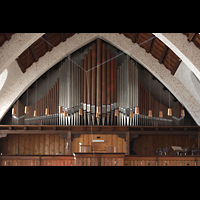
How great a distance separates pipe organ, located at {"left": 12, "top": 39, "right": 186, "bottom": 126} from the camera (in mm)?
15078

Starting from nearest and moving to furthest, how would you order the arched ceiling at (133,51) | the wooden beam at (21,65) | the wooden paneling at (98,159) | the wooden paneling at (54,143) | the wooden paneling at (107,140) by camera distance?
the wooden paneling at (98,159) < the wooden beam at (21,65) < the arched ceiling at (133,51) < the wooden paneling at (107,140) < the wooden paneling at (54,143)

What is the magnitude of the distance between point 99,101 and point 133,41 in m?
3.03

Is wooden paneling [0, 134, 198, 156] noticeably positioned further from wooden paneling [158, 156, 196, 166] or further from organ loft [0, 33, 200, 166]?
wooden paneling [158, 156, 196, 166]

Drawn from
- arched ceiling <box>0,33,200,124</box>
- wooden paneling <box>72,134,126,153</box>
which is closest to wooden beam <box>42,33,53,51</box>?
arched ceiling <box>0,33,200,124</box>

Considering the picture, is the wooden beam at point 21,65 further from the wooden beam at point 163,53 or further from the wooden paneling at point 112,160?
the wooden beam at point 163,53

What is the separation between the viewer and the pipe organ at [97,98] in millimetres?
15078

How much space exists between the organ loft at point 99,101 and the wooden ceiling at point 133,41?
0.14ft

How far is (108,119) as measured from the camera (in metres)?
15.0

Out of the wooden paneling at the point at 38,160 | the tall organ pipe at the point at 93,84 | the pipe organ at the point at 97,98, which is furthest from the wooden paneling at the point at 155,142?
the wooden paneling at the point at 38,160
